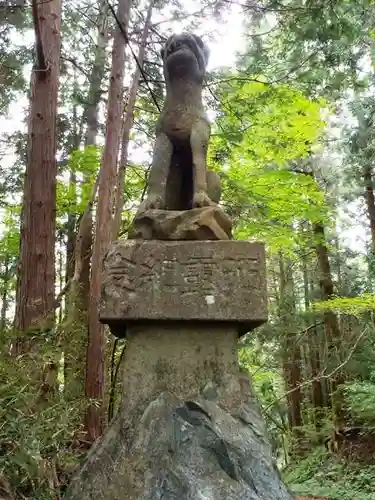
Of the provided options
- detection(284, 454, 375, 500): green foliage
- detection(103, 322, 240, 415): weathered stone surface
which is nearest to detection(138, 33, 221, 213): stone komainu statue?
detection(103, 322, 240, 415): weathered stone surface

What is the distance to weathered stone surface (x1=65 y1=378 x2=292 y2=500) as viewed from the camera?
102 inches

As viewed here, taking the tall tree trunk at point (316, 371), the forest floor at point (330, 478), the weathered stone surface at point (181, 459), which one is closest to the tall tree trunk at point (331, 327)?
the tall tree trunk at point (316, 371)

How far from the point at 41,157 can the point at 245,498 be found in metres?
3.99

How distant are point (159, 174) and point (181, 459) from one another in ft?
5.88

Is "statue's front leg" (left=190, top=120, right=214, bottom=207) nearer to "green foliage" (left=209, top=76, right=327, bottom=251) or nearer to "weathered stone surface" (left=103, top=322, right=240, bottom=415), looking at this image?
"weathered stone surface" (left=103, top=322, right=240, bottom=415)

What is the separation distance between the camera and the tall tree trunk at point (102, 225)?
553 cm

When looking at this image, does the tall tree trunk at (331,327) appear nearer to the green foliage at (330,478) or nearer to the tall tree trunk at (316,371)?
the tall tree trunk at (316,371)

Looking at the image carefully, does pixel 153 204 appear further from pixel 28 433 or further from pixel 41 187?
pixel 41 187

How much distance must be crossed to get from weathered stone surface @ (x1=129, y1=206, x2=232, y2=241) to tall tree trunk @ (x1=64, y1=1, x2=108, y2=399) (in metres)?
1.12

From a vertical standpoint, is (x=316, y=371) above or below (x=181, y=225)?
below

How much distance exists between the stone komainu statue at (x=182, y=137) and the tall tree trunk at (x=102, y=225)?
1.53 m

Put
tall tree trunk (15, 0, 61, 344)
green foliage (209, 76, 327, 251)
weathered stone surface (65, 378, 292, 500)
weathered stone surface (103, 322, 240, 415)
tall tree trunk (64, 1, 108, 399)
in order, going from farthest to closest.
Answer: green foliage (209, 76, 327, 251) < tall tree trunk (15, 0, 61, 344) < tall tree trunk (64, 1, 108, 399) < weathered stone surface (103, 322, 240, 415) < weathered stone surface (65, 378, 292, 500)

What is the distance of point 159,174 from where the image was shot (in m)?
3.51

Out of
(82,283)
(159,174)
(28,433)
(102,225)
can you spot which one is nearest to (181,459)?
(28,433)
